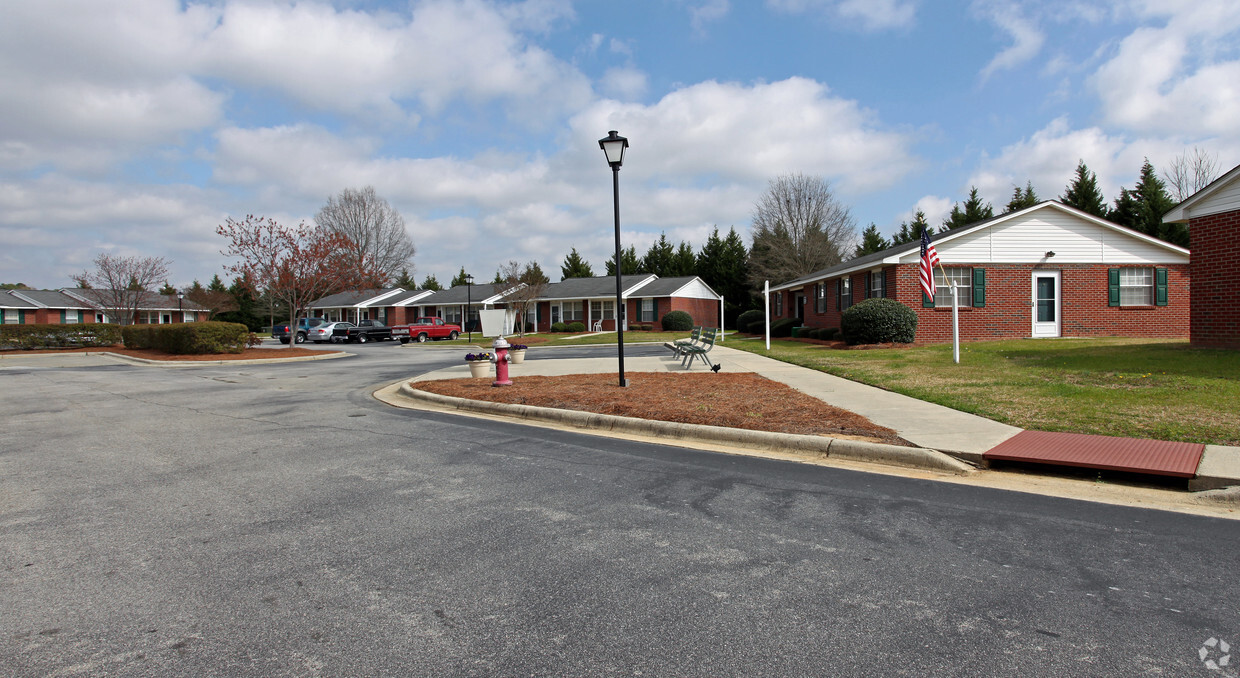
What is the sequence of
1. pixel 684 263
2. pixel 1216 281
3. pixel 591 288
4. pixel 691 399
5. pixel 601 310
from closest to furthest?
pixel 691 399 < pixel 1216 281 < pixel 601 310 < pixel 591 288 < pixel 684 263

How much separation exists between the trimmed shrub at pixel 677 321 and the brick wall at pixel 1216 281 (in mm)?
31607

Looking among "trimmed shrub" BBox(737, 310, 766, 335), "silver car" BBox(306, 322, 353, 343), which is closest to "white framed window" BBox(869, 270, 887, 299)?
"trimmed shrub" BBox(737, 310, 766, 335)

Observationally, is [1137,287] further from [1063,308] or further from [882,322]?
Result: [882,322]

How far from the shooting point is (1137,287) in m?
22.8

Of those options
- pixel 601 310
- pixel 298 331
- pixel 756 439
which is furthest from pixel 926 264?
pixel 298 331

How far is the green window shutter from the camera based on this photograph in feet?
74.2

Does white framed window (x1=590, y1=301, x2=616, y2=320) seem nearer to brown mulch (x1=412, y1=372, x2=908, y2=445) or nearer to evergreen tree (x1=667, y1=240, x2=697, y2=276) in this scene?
evergreen tree (x1=667, y1=240, x2=697, y2=276)

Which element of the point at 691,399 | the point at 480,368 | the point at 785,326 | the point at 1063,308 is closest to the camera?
the point at 691,399

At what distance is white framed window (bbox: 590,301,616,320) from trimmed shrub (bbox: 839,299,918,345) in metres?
30.8

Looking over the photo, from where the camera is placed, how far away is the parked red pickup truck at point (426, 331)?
42438mm

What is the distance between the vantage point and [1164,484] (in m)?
5.45

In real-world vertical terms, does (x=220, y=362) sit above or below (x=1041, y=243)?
below

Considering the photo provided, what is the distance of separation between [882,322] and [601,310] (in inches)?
1285

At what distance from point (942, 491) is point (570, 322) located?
46551mm
